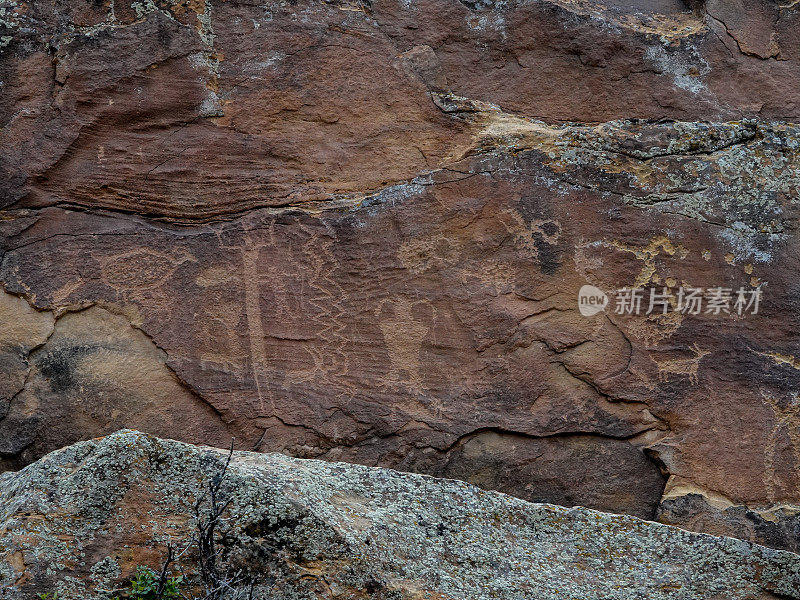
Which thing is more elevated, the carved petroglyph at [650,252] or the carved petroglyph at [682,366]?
the carved petroglyph at [650,252]

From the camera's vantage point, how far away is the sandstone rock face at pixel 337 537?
356 cm

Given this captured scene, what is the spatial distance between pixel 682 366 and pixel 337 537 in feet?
7.52

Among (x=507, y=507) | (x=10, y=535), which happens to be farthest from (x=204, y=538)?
(x=507, y=507)

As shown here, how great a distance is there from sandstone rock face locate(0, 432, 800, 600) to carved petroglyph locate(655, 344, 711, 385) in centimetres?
96

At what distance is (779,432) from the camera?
188 inches

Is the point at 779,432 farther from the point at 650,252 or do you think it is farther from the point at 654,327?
the point at 650,252

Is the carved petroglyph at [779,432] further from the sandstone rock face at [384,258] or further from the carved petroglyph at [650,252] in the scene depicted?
the carved petroglyph at [650,252]

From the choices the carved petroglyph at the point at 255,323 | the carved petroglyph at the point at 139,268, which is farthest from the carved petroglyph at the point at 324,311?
the carved petroglyph at the point at 139,268

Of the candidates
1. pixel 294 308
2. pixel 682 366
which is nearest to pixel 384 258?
pixel 294 308

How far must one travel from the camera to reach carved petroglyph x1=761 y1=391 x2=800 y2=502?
4.73 meters

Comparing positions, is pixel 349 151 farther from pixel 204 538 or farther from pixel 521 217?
pixel 204 538

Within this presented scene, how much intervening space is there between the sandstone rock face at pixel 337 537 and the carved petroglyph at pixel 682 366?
96cm

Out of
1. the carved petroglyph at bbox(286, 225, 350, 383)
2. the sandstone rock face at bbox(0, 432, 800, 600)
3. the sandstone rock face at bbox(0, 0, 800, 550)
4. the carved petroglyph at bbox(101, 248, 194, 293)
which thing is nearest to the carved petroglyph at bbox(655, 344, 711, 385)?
the sandstone rock face at bbox(0, 0, 800, 550)

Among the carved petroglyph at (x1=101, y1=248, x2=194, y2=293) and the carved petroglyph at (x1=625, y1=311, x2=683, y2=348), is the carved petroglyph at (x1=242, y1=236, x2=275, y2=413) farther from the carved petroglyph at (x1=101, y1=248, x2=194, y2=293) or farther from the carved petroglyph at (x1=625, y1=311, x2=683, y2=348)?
the carved petroglyph at (x1=625, y1=311, x2=683, y2=348)
